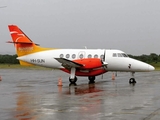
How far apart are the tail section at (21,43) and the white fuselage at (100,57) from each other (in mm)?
455

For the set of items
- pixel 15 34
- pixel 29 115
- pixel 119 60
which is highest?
pixel 15 34

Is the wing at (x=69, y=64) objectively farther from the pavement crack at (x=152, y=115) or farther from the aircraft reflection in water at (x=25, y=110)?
the pavement crack at (x=152, y=115)

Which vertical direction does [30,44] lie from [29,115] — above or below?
above

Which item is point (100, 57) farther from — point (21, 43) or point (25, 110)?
point (25, 110)

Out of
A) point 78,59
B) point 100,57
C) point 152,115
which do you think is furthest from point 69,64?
point 152,115

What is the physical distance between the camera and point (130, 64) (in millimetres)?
25875

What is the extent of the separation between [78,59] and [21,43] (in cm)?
553

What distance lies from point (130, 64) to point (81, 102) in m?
12.7

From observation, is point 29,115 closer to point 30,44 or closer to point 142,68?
point 142,68

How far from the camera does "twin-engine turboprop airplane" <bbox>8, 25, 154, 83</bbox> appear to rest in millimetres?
25516

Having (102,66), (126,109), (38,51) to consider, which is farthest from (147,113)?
(38,51)

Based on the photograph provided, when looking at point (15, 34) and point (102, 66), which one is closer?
point (102, 66)

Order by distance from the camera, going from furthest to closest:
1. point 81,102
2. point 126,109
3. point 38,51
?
point 38,51 < point 81,102 < point 126,109

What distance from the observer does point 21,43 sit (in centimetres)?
2867
